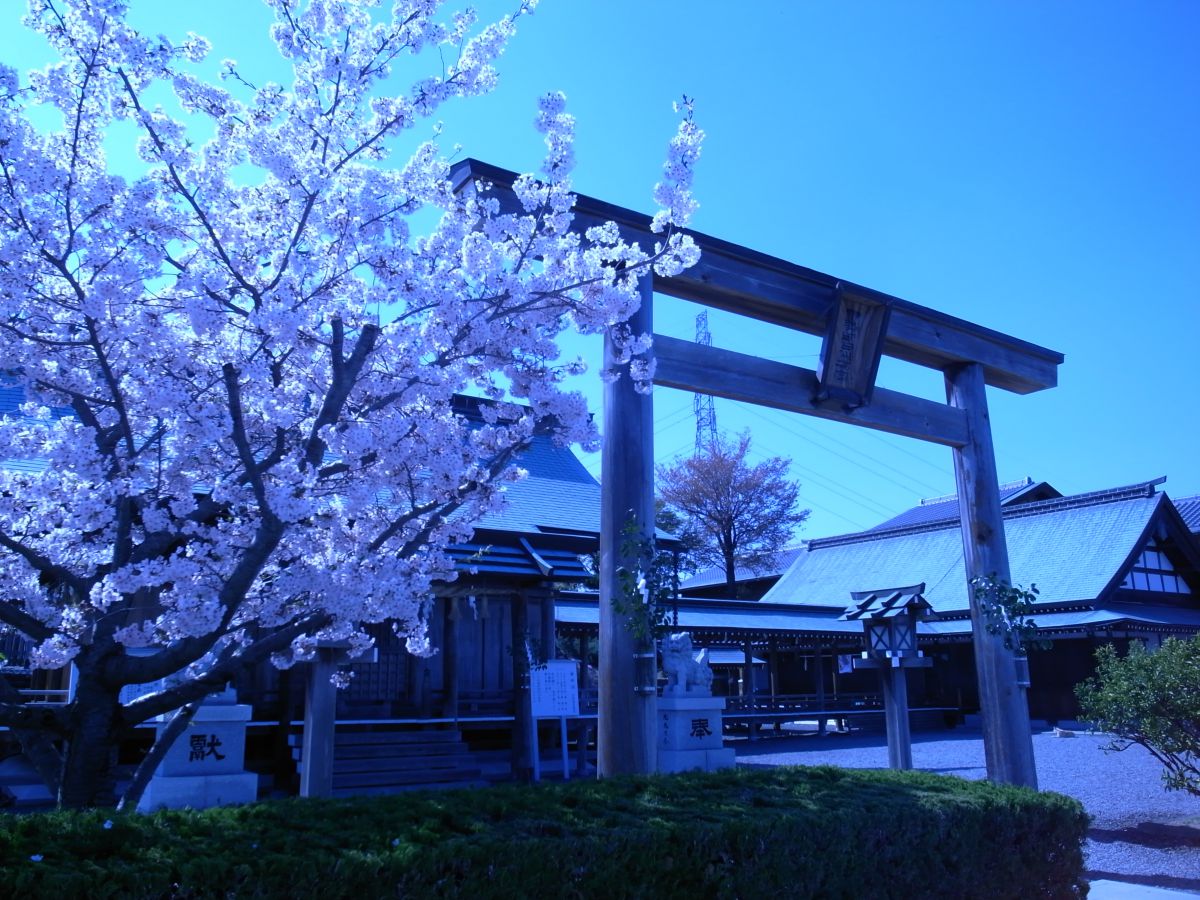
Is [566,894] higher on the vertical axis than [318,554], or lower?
lower

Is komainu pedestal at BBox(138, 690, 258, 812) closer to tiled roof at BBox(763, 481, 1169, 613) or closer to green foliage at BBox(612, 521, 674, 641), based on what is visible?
green foliage at BBox(612, 521, 674, 641)

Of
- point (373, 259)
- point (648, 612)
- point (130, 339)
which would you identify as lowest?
point (648, 612)

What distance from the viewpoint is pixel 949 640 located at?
27.7m

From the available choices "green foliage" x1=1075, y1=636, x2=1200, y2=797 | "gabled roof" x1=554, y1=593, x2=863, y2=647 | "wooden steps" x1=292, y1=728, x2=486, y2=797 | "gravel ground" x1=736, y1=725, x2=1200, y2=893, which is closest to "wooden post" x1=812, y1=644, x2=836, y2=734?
"gravel ground" x1=736, y1=725, x2=1200, y2=893

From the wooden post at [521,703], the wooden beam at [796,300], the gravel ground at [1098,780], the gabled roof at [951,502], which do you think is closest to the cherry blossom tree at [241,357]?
the wooden beam at [796,300]

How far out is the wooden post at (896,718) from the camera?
9664 mm

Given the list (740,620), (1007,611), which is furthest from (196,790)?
(740,620)

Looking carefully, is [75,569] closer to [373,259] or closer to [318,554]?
[318,554]

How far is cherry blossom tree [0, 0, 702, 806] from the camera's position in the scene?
3.75 meters

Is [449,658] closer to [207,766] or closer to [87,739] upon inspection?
[207,766]

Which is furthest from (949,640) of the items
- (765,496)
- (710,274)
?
(710,274)

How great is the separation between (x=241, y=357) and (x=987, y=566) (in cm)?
656

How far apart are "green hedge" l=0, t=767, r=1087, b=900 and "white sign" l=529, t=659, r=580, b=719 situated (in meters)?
7.18

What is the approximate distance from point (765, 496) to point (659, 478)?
16.5ft
